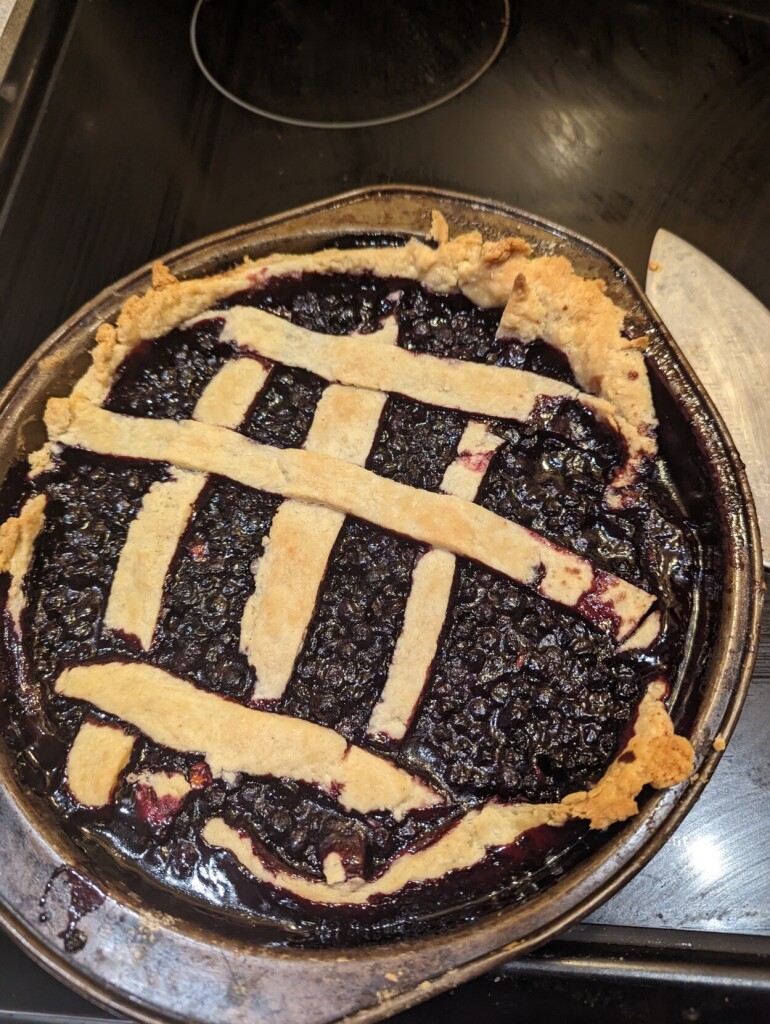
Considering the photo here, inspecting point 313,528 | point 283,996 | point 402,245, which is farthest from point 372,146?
point 283,996

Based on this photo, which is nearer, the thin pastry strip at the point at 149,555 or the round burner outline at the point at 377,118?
the thin pastry strip at the point at 149,555

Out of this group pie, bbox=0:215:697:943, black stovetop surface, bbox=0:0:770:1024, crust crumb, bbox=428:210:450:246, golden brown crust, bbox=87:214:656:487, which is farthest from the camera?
black stovetop surface, bbox=0:0:770:1024

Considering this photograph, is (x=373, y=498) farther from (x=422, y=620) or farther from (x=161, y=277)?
(x=161, y=277)

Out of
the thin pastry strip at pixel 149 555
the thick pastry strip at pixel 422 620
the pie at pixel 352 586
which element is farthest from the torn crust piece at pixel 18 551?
the thick pastry strip at pixel 422 620

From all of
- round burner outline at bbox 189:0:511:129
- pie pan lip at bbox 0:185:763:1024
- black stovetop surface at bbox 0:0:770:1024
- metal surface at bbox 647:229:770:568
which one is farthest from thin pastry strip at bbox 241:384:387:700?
round burner outline at bbox 189:0:511:129

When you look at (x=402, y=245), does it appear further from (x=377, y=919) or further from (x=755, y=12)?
(x=755, y=12)

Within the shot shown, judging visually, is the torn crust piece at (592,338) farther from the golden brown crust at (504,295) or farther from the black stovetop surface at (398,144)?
the black stovetop surface at (398,144)

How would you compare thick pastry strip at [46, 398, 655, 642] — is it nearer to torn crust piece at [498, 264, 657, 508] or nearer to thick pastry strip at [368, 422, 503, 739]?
thick pastry strip at [368, 422, 503, 739]
